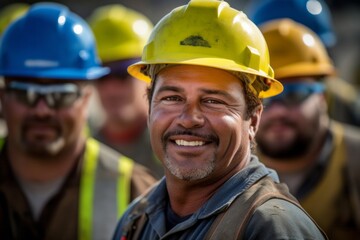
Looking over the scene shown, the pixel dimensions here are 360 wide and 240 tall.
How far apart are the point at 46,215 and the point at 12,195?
25 cm

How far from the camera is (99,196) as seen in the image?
600cm

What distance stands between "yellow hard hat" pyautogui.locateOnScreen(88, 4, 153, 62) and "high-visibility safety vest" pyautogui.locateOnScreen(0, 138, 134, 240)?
2540 mm

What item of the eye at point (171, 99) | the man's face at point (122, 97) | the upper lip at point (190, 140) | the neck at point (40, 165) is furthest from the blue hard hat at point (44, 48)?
the man's face at point (122, 97)

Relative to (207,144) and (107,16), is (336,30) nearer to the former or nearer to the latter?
(107,16)

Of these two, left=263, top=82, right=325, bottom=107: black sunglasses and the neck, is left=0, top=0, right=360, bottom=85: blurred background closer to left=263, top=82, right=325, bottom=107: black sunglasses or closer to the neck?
left=263, top=82, right=325, bottom=107: black sunglasses

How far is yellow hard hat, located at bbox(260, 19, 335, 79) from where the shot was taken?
6.80 metres

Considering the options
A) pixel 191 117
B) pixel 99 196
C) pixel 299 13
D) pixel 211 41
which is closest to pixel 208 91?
pixel 191 117

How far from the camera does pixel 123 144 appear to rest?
28.3 ft

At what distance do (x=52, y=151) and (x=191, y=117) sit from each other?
7.24 ft

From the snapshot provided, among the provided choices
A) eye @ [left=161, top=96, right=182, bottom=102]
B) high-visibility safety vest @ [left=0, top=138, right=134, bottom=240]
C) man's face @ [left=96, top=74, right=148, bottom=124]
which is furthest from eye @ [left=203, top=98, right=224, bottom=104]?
man's face @ [left=96, top=74, right=148, bottom=124]

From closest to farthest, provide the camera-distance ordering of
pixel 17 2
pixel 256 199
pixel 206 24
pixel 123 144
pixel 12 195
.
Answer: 1. pixel 256 199
2. pixel 206 24
3. pixel 12 195
4. pixel 123 144
5. pixel 17 2

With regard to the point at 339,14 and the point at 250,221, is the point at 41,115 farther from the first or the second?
the point at 339,14

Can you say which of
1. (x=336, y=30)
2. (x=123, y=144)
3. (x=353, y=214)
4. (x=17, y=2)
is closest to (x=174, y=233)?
(x=353, y=214)

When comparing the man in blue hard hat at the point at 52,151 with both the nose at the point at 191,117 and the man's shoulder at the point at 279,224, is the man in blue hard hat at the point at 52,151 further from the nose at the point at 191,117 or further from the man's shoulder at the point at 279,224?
the man's shoulder at the point at 279,224
